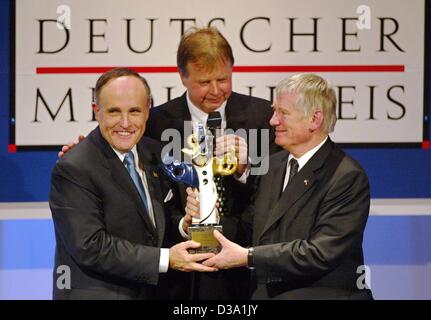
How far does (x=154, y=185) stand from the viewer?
10.2ft

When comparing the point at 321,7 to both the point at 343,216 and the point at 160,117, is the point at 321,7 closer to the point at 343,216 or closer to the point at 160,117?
the point at 160,117

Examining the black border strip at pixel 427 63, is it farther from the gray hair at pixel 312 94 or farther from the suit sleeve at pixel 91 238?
the suit sleeve at pixel 91 238

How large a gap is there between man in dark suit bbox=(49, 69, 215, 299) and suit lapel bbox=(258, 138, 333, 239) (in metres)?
0.26

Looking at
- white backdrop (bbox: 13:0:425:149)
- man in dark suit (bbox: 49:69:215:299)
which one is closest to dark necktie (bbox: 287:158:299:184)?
man in dark suit (bbox: 49:69:215:299)

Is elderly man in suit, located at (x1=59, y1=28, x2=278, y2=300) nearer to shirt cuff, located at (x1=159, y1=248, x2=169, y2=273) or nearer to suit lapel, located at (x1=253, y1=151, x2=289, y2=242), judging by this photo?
suit lapel, located at (x1=253, y1=151, x2=289, y2=242)

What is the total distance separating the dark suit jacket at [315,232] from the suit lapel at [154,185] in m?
0.31

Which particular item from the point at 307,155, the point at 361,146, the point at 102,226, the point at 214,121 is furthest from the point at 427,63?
the point at 102,226

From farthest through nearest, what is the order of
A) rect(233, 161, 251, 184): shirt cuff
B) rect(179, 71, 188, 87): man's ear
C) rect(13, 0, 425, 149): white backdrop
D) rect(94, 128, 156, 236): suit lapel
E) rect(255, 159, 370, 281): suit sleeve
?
rect(13, 0, 425, 149): white backdrop < rect(179, 71, 188, 87): man's ear < rect(233, 161, 251, 184): shirt cuff < rect(94, 128, 156, 236): suit lapel < rect(255, 159, 370, 281): suit sleeve

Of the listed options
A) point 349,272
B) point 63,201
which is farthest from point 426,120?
point 63,201

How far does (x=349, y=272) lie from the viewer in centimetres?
302

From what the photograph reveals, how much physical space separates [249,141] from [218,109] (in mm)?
165

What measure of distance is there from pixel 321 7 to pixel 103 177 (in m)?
1.28

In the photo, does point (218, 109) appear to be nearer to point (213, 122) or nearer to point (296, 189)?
point (213, 122)

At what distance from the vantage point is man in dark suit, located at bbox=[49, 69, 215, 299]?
296cm
